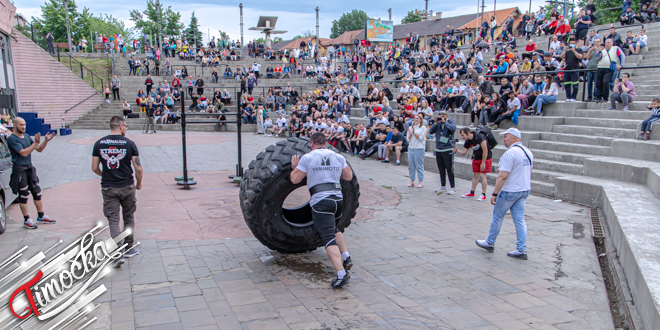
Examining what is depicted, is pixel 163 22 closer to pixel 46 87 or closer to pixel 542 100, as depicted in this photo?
pixel 46 87

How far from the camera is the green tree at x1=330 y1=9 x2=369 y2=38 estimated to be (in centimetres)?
10531

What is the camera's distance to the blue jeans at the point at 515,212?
6.00 metres

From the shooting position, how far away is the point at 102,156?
551 centimetres

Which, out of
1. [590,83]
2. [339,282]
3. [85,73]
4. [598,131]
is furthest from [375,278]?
[85,73]

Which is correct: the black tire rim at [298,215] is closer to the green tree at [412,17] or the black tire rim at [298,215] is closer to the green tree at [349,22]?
the green tree at [412,17]

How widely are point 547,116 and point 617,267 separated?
803 cm

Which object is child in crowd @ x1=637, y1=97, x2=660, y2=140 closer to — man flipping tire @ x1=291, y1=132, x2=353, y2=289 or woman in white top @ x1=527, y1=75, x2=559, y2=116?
woman in white top @ x1=527, y1=75, x2=559, y2=116

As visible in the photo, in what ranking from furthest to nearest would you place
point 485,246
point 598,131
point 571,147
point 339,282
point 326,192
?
point 598,131, point 571,147, point 485,246, point 326,192, point 339,282

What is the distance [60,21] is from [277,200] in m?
62.2

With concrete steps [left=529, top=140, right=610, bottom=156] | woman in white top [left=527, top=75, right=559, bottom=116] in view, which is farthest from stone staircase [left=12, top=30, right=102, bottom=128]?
concrete steps [left=529, top=140, right=610, bottom=156]

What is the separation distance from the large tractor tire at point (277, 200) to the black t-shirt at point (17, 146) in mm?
3845

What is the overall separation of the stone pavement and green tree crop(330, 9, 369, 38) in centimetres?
10173

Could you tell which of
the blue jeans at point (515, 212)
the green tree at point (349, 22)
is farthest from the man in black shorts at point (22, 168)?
the green tree at point (349, 22)

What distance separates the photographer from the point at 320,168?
5016 millimetres
